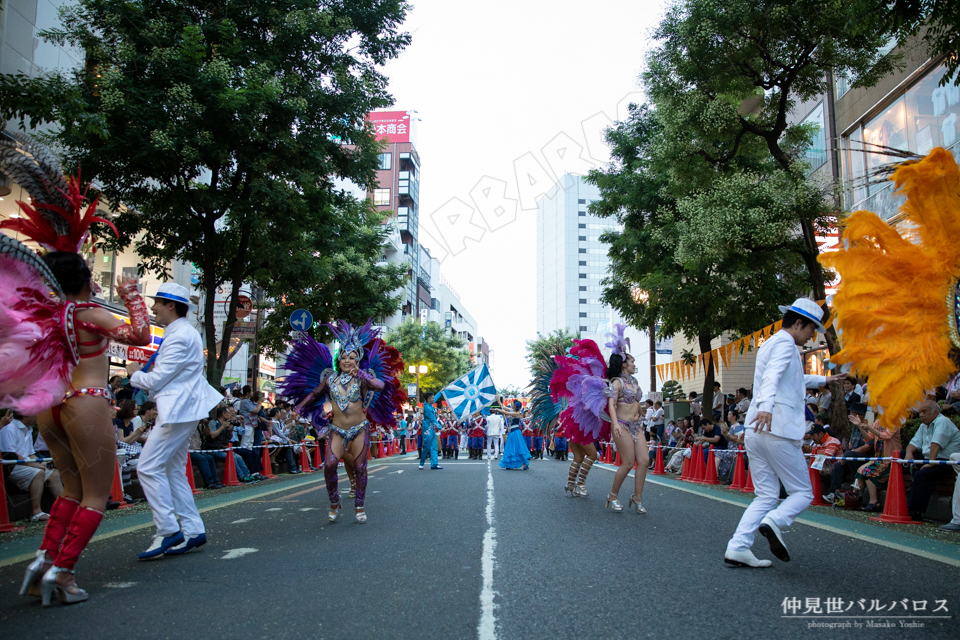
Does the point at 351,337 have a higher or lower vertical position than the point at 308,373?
higher

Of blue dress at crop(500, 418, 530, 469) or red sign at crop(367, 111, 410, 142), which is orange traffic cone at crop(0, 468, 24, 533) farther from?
red sign at crop(367, 111, 410, 142)

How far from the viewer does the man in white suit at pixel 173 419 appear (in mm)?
5465

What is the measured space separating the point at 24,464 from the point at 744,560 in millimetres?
7990

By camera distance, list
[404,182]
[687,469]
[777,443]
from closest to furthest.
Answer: [777,443], [687,469], [404,182]

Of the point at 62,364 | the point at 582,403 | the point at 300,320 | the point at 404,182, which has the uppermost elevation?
the point at 404,182

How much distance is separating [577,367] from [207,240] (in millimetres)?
9043

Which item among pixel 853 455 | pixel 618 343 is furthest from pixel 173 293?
pixel 853 455

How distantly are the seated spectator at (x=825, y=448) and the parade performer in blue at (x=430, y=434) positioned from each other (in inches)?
370

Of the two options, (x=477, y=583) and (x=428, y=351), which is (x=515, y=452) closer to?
(x=477, y=583)

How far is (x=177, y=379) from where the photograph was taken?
564 centimetres

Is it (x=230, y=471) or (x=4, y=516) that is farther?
(x=230, y=471)

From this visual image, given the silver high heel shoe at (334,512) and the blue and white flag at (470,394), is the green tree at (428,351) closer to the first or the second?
the blue and white flag at (470,394)

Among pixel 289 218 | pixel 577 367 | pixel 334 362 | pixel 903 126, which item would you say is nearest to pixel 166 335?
pixel 334 362

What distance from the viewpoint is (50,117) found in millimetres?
8695
